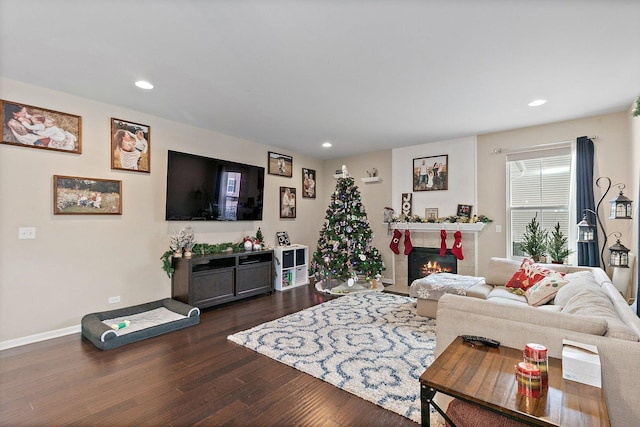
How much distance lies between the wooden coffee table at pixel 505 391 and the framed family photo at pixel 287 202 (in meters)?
4.76

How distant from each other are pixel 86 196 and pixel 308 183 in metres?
4.05

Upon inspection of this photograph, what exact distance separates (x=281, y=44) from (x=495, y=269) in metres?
3.71

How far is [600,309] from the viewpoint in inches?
72.4

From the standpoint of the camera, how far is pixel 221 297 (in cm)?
430

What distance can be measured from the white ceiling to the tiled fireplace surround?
2.06 meters

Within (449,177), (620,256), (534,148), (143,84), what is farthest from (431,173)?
(143,84)

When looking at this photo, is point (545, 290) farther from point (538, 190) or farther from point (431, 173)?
point (431, 173)

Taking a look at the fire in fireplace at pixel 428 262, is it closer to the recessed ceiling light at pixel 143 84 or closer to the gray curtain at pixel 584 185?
the gray curtain at pixel 584 185

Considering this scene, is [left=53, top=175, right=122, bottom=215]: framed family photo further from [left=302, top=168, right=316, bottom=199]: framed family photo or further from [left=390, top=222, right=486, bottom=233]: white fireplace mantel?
[left=390, top=222, right=486, bottom=233]: white fireplace mantel

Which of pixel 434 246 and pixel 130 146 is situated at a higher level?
pixel 130 146

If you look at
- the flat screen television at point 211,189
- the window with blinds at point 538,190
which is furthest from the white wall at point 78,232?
the window with blinds at point 538,190

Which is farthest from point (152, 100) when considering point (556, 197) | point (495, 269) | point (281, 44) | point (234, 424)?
point (556, 197)

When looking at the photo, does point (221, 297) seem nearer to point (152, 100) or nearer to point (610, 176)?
point (152, 100)

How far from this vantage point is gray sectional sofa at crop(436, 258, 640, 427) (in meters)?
1.39
